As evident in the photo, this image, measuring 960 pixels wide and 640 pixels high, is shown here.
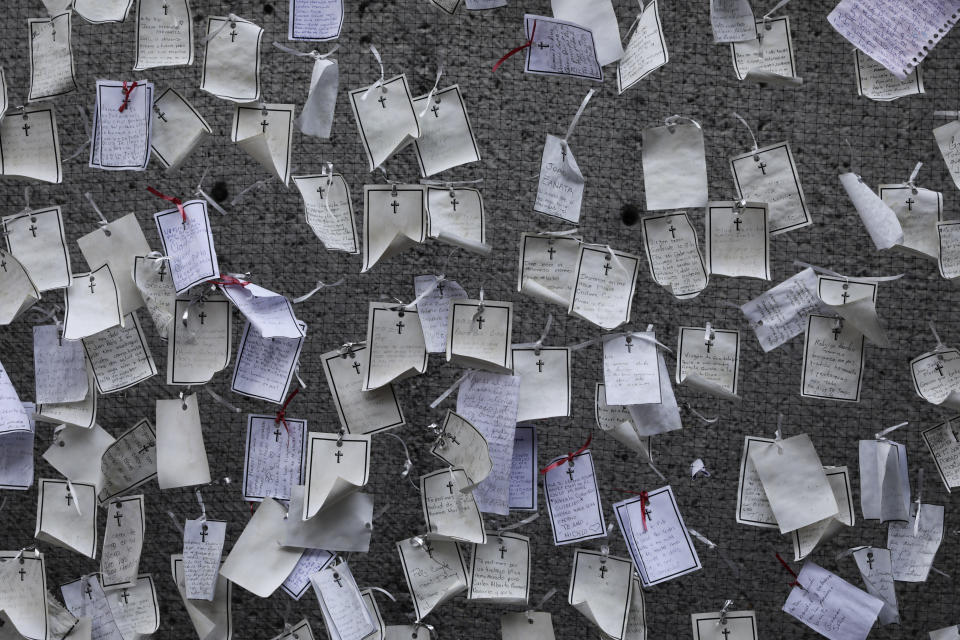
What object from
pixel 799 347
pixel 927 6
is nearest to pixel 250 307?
pixel 799 347

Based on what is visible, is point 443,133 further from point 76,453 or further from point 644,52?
point 76,453

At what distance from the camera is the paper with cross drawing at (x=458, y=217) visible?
854 mm

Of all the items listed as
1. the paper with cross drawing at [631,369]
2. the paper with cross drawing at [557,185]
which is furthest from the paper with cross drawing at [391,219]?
the paper with cross drawing at [631,369]

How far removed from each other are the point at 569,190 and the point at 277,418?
1.19 ft

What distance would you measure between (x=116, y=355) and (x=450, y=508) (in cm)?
36

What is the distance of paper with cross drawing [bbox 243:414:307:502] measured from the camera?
0.89 meters

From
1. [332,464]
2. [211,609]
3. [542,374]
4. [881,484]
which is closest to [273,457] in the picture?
[332,464]

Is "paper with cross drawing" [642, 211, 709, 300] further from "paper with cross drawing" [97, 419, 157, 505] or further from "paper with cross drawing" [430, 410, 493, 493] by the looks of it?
"paper with cross drawing" [97, 419, 157, 505]

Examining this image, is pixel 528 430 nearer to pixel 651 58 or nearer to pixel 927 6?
pixel 651 58

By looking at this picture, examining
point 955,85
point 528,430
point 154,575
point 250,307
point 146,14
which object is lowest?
point 154,575

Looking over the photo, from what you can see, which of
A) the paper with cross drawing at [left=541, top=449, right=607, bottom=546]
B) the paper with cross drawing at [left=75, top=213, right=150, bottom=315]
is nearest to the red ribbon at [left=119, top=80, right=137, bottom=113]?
the paper with cross drawing at [left=75, top=213, right=150, bottom=315]

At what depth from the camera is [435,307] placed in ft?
2.84

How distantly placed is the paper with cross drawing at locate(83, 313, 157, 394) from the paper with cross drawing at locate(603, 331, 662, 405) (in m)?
0.45

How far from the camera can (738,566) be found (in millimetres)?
990
